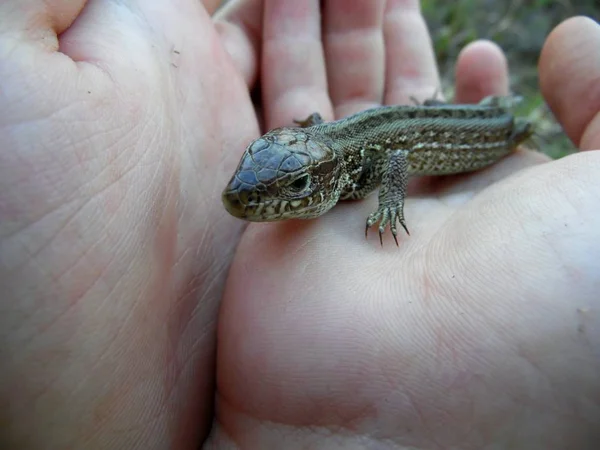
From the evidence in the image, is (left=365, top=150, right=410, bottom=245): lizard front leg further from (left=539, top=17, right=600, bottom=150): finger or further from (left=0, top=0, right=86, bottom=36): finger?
(left=0, top=0, right=86, bottom=36): finger

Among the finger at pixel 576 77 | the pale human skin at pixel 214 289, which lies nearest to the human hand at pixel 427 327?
the pale human skin at pixel 214 289

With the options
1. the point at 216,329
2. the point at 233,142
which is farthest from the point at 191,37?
the point at 216,329

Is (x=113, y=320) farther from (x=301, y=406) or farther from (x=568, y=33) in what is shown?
(x=568, y=33)

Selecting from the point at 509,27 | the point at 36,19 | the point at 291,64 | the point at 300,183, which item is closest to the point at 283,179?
the point at 300,183

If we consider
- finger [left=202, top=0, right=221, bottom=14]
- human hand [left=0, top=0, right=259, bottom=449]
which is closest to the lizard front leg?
human hand [left=0, top=0, right=259, bottom=449]

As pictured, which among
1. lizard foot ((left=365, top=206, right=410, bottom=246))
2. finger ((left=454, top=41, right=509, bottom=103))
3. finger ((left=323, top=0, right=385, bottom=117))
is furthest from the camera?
finger ((left=454, top=41, right=509, bottom=103))

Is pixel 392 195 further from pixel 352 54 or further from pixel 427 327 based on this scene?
pixel 352 54
